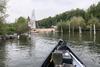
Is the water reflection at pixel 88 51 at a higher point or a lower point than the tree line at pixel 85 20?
lower

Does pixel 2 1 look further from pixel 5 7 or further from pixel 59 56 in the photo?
pixel 59 56

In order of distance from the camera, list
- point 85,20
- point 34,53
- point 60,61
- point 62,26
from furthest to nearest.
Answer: point 62,26 < point 85,20 < point 34,53 < point 60,61

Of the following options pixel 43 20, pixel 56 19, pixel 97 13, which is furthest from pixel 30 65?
pixel 43 20

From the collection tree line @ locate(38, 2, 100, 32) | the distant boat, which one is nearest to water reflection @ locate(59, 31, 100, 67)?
the distant boat

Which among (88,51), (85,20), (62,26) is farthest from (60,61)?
(62,26)

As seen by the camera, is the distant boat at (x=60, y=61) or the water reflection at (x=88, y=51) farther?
the water reflection at (x=88, y=51)

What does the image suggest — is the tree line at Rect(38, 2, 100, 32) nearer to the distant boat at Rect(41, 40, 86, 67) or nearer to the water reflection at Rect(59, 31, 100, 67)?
the water reflection at Rect(59, 31, 100, 67)

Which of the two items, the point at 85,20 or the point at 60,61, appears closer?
the point at 60,61

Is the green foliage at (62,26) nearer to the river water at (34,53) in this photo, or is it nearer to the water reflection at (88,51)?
the water reflection at (88,51)

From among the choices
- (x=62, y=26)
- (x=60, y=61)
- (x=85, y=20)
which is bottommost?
(x=60, y=61)

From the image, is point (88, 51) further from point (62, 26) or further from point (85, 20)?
point (62, 26)

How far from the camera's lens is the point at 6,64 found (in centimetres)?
2434

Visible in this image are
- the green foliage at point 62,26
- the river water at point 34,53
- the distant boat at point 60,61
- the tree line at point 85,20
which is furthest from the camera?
the green foliage at point 62,26

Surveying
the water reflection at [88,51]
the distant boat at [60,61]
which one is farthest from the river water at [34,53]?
the distant boat at [60,61]
